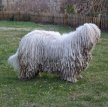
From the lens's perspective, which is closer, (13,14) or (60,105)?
(60,105)

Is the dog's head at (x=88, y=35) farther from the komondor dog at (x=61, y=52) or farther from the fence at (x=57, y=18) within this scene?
the fence at (x=57, y=18)

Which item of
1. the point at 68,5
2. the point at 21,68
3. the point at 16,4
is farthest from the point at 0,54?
the point at 16,4

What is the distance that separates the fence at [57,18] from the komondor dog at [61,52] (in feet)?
27.0

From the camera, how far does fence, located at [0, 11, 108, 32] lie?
17.5m

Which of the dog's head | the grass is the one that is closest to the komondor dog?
the dog's head

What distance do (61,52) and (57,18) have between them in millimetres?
10337

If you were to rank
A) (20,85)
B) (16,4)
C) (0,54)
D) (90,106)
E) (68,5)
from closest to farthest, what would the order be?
(90,106) < (20,85) < (0,54) < (68,5) < (16,4)

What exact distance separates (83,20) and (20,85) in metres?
9.45

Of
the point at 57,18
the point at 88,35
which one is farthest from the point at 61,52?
the point at 57,18

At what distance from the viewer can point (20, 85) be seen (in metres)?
9.05

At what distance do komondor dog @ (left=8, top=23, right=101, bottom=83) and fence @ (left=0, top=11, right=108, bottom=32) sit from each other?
8221 millimetres

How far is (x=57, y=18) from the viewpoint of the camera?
1942 cm

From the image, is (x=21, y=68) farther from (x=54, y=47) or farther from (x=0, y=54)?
(x=0, y=54)

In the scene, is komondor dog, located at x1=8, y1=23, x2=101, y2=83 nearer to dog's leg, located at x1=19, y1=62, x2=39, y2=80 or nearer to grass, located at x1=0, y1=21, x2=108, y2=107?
dog's leg, located at x1=19, y1=62, x2=39, y2=80
